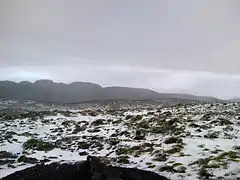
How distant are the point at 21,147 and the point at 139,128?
10.4 meters

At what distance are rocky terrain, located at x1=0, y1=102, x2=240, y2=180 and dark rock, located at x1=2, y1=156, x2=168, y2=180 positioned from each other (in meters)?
1.50

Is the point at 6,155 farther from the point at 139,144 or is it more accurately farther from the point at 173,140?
the point at 173,140

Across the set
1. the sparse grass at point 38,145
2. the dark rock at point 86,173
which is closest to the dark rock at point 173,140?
the dark rock at point 86,173

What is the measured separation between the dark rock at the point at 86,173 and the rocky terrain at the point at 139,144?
1.50 meters

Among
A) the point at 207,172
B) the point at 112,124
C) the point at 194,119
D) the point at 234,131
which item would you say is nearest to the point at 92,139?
the point at 112,124

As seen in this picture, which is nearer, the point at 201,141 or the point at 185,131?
the point at 201,141

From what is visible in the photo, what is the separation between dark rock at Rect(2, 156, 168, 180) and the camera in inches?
524

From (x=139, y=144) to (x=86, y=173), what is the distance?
8738 millimetres

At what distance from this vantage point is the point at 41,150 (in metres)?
23.7

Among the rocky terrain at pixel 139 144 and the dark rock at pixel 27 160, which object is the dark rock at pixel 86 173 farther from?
the dark rock at pixel 27 160

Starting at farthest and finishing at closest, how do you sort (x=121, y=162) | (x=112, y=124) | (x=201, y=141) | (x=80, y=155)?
(x=112, y=124) → (x=80, y=155) → (x=201, y=141) → (x=121, y=162)

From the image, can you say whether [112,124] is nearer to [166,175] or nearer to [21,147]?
[21,147]

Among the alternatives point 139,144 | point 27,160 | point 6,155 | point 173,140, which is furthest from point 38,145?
point 173,140

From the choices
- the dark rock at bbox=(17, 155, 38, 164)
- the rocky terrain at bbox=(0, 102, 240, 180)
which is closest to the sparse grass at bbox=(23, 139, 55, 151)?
the rocky terrain at bbox=(0, 102, 240, 180)
